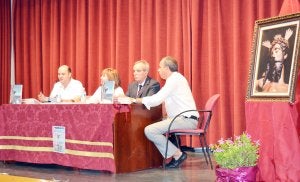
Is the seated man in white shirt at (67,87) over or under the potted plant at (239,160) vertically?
over

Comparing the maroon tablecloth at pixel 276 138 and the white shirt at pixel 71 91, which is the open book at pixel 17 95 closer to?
the white shirt at pixel 71 91

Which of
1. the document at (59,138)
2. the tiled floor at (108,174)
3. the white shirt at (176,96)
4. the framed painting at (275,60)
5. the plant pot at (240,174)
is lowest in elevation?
the tiled floor at (108,174)

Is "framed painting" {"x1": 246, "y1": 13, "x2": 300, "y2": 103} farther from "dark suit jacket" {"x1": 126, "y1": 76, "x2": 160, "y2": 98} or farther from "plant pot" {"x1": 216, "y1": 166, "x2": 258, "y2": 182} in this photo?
"dark suit jacket" {"x1": 126, "y1": 76, "x2": 160, "y2": 98}

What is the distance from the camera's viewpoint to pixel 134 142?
12.7 feet

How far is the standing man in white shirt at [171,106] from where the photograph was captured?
156 inches

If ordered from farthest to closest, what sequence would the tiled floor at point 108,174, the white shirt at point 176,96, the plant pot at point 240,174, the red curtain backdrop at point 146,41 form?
1. the red curtain backdrop at point 146,41
2. the white shirt at point 176,96
3. the tiled floor at point 108,174
4. the plant pot at point 240,174

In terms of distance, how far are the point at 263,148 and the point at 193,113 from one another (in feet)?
3.96

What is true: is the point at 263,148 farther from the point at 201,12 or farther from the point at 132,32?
the point at 132,32

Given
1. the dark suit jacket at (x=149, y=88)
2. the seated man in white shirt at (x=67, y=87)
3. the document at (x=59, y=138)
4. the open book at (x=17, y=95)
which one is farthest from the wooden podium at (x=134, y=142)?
the open book at (x=17, y=95)

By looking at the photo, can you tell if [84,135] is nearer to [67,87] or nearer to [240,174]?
[67,87]

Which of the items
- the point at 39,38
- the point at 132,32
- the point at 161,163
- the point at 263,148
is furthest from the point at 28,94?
the point at 263,148

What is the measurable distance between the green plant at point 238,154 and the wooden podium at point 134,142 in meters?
1.06

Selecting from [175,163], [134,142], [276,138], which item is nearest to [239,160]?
[276,138]

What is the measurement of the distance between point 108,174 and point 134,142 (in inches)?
14.4
